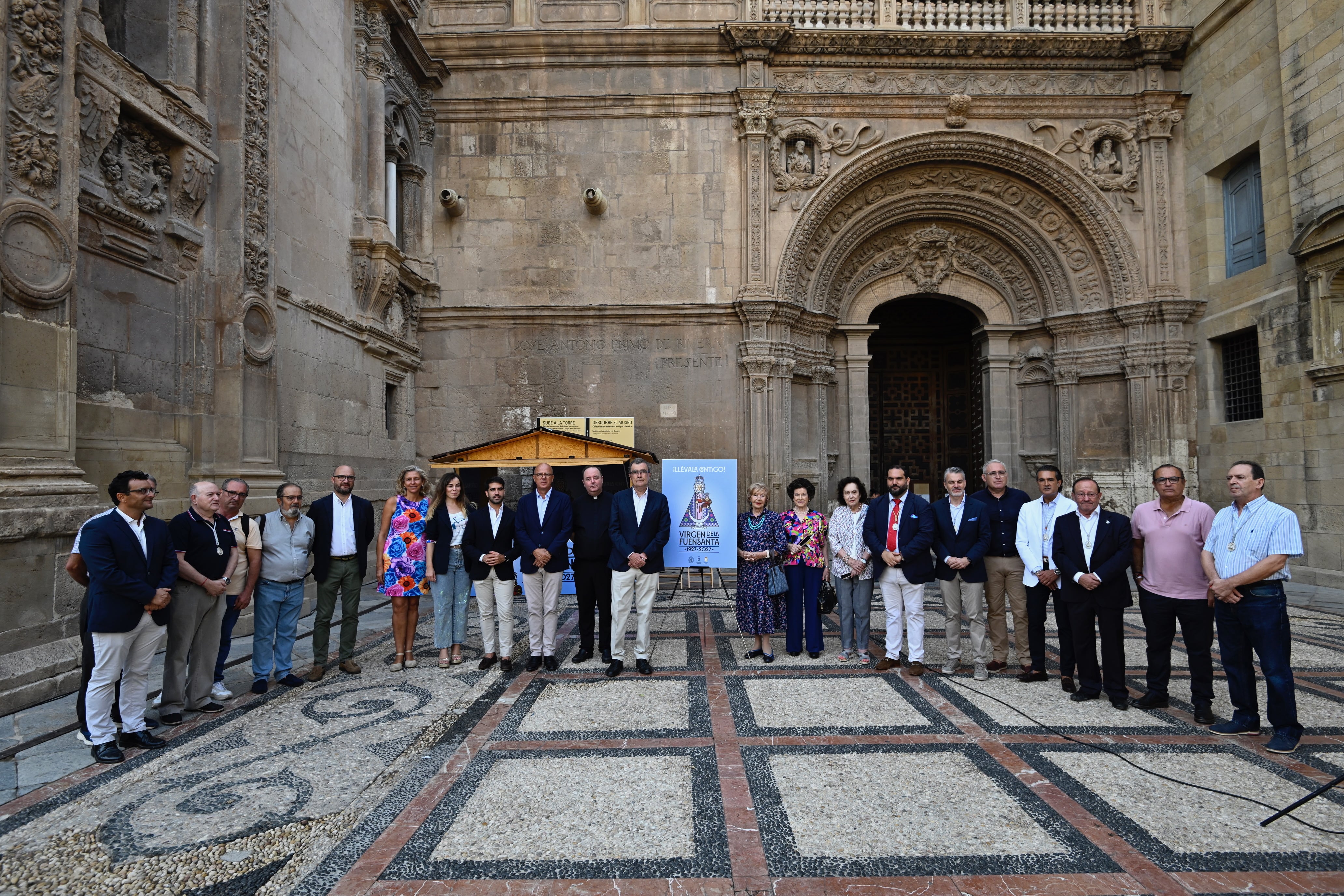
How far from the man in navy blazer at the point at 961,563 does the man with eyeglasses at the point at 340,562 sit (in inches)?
199

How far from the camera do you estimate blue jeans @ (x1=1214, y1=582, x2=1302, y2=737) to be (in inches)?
163

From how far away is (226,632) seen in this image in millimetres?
5320

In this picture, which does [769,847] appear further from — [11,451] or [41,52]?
[41,52]

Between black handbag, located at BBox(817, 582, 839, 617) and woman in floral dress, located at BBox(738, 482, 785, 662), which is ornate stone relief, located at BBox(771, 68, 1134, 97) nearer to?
woman in floral dress, located at BBox(738, 482, 785, 662)

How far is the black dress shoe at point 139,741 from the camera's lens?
4.24m

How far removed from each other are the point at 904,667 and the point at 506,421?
9.12 metres

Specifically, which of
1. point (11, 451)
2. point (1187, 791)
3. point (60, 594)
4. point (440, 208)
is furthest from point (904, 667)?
point (440, 208)

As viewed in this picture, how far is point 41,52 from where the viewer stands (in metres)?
5.32

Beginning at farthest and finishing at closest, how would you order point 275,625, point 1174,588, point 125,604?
point 275,625
point 1174,588
point 125,604

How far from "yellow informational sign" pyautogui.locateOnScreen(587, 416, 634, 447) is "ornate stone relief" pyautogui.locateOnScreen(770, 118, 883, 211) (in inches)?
199

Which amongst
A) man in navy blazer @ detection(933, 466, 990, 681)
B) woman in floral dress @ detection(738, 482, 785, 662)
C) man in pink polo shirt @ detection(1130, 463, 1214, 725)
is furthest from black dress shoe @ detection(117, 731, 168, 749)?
man in pink polo shirt @ detection(1130, 463, 1214, 725)

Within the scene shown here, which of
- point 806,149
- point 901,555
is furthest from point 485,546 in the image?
point 806,149

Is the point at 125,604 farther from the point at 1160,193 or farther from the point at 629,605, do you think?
the point at 1160,193

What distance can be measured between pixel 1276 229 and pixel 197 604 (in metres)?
15.4
